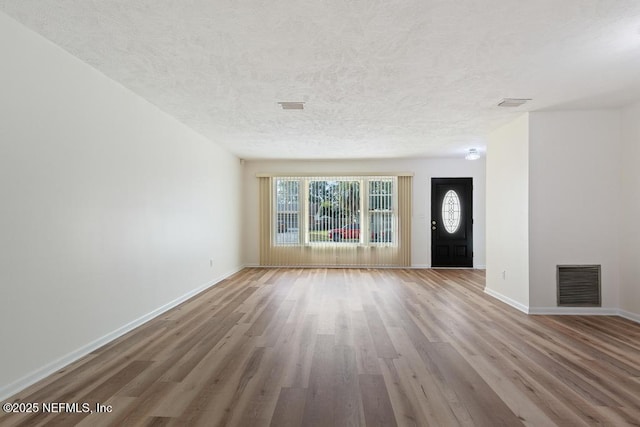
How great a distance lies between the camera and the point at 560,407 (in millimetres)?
2035

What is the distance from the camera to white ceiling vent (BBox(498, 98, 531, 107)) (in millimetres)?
3629

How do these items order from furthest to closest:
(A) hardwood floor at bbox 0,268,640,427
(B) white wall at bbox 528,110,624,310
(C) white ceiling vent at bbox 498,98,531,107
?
1. (B) white wall at bbox 528,110,624,310
2. (C) white ceiling vent at bbox 498,98,531,107
3. (A) hardwood floor at bbox 0,268,640,427

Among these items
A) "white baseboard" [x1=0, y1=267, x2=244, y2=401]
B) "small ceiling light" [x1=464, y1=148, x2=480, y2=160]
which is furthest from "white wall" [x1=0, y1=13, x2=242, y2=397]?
"small ceiling light" [x1=464, y1=148, x2=480, y2=160]

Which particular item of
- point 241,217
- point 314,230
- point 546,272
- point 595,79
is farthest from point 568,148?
point 241,217

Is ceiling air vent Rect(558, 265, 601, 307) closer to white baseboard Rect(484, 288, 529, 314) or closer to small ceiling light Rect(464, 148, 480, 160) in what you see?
white baseboard Rect(484, 288, 529, 314)

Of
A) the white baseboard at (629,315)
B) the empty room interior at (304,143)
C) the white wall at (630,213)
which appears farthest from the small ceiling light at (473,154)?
the white baseboard at (629,315)

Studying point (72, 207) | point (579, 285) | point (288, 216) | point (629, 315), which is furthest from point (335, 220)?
point (72, 207)

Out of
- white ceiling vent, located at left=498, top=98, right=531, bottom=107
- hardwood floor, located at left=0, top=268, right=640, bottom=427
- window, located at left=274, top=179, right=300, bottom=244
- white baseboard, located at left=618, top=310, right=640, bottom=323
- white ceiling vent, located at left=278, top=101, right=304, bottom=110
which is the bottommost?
hardwood floor, located at left=0, top=268, right=640, bottom=427

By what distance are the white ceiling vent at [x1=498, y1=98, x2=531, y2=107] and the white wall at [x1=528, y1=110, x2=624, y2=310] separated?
0.51 meters

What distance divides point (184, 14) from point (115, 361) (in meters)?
2.78

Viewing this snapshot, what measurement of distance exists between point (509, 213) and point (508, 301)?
4.14 ft

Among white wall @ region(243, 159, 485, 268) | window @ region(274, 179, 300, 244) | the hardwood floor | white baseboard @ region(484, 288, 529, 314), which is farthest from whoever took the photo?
window @ region(274, 179, 300, 244)

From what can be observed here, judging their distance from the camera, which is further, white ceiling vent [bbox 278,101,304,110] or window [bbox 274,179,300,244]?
window [bbox 274,179,300,244]

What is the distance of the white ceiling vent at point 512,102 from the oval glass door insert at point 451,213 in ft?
12.9
